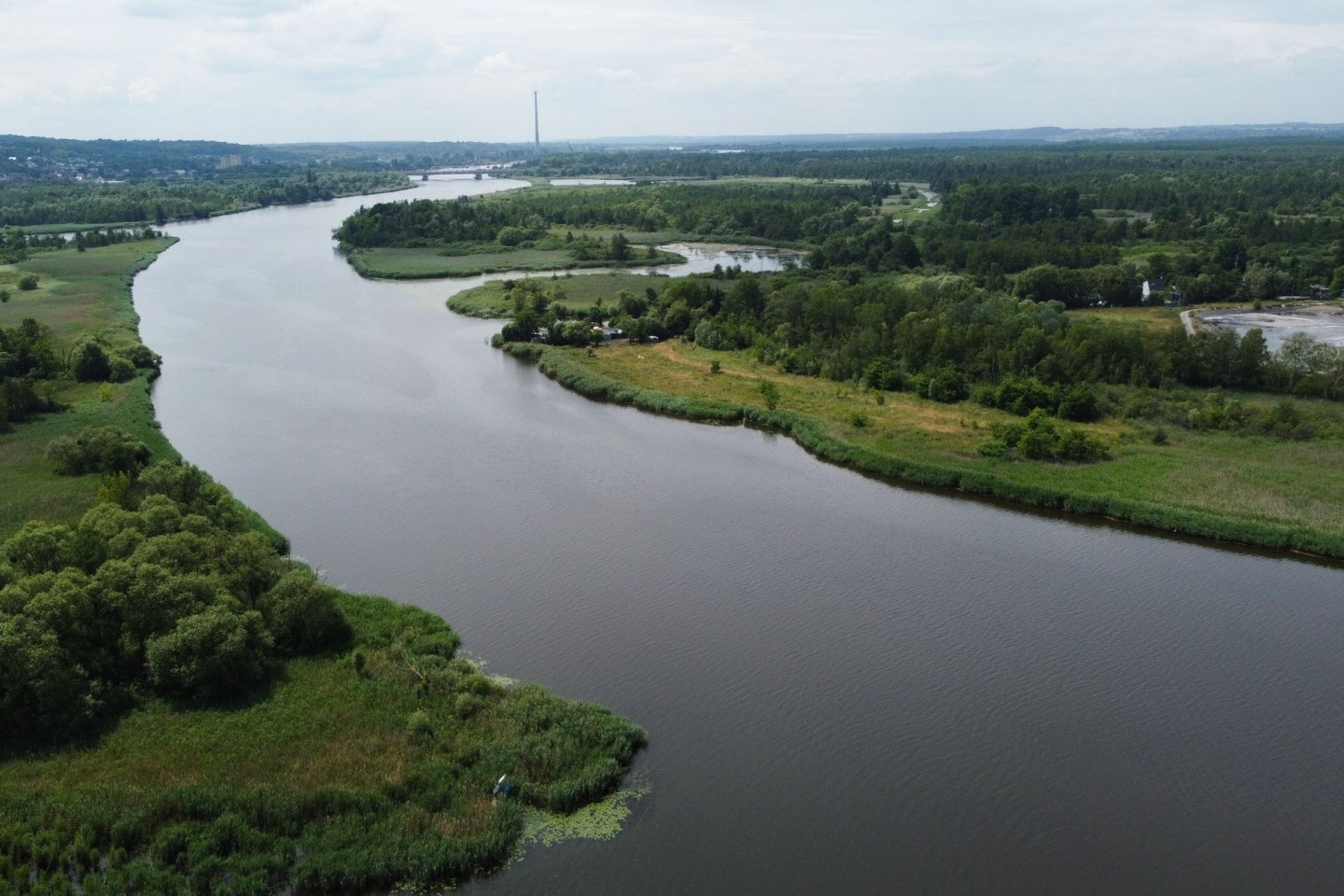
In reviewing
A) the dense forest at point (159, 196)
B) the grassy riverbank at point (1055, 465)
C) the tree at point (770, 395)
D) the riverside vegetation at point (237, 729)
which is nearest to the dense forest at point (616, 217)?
the dense forest at point (159, 196)

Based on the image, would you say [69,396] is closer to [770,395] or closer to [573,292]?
[770,395]

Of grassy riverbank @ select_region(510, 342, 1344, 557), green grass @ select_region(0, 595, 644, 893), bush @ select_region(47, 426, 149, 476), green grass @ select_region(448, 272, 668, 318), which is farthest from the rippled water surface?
bush @ select_region(47, 426, 149, 476)

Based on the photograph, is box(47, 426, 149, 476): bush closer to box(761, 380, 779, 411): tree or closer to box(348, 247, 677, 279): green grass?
box(761, 380, 779, 411): tree

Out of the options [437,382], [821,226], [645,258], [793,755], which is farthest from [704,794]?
[821,226]

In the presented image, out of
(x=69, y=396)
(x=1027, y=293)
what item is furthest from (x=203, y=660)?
(x=1027, y=293)

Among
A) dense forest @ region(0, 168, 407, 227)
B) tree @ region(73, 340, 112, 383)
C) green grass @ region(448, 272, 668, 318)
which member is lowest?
tree @ region(73, 340, 112, 383)

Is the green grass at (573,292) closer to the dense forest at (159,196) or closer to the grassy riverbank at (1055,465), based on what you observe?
the grassy riverbank at (1055,465)

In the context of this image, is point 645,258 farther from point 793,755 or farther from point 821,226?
point 793,755
